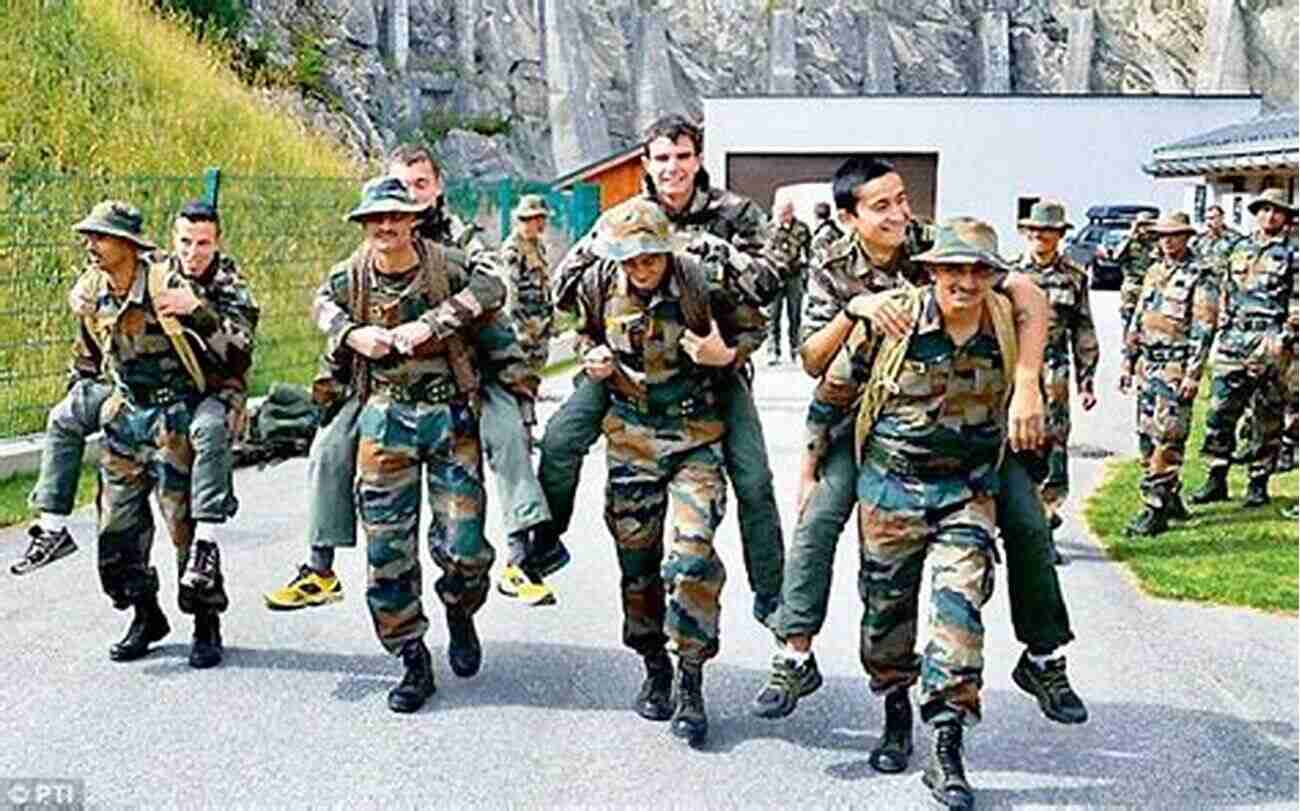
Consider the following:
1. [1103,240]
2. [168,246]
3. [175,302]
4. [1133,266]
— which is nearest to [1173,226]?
[1133,266]

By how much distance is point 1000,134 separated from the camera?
4000cm

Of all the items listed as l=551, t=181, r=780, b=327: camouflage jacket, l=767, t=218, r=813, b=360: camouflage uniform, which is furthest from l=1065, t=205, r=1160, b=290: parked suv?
l=551, t=181, r=780, b=327: camouflage jacket

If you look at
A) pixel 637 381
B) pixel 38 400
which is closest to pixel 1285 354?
pixel 637 381

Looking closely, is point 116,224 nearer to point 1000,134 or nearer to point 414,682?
point 414,682

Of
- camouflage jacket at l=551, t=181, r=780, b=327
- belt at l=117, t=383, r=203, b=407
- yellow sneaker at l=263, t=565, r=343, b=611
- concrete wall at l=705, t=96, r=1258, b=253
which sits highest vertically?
concrete wall at l=705, t=96, r=1258, b=253

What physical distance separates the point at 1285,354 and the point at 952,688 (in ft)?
18.1

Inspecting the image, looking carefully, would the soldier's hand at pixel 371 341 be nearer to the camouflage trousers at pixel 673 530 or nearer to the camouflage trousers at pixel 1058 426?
the camouflage trousers at pixel 673 530

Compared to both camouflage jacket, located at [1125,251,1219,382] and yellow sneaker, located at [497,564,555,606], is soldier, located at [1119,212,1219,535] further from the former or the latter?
yellow sneaker, located at [497,564,555,606]

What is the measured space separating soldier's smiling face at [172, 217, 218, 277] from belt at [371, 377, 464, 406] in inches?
39.4

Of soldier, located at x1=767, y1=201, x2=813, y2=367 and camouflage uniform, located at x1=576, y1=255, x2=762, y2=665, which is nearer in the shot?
camouflage uniform, located at x1=576, y1=255, x2=762, y2=665

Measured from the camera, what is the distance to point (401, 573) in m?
5.56

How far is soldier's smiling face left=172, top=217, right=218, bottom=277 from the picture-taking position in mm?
5984

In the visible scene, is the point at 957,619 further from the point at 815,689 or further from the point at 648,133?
the point at 648,133

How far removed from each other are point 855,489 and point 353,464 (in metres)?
1.86
